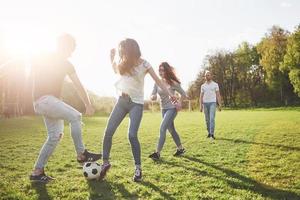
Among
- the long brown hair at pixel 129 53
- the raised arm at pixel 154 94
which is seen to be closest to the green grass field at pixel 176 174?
the raised arm at pixel 154 94

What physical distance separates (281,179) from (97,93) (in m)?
51.6

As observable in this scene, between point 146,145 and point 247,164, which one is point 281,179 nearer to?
point 247,164

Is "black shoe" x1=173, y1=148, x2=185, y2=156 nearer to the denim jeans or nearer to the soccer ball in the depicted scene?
the soccer ball

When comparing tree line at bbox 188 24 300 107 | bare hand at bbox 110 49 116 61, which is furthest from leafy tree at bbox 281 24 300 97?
bare hand at bbox 110 49 116 61

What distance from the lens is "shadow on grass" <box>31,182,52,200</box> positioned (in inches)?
236

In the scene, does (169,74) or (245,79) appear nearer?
(169,74)

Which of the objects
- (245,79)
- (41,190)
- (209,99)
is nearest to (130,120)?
(41,190)

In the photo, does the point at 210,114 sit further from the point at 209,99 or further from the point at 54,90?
the point at 54,90

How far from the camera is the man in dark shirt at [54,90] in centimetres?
662

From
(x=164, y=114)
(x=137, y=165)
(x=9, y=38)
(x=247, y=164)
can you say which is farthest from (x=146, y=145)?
(x=9, y=38)

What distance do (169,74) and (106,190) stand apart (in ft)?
13.9

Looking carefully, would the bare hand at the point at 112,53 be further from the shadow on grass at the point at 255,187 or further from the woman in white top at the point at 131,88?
the shadow on grass at the point at 255,187

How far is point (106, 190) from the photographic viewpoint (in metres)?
6.38

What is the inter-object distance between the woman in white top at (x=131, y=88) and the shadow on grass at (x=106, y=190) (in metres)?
0.27
